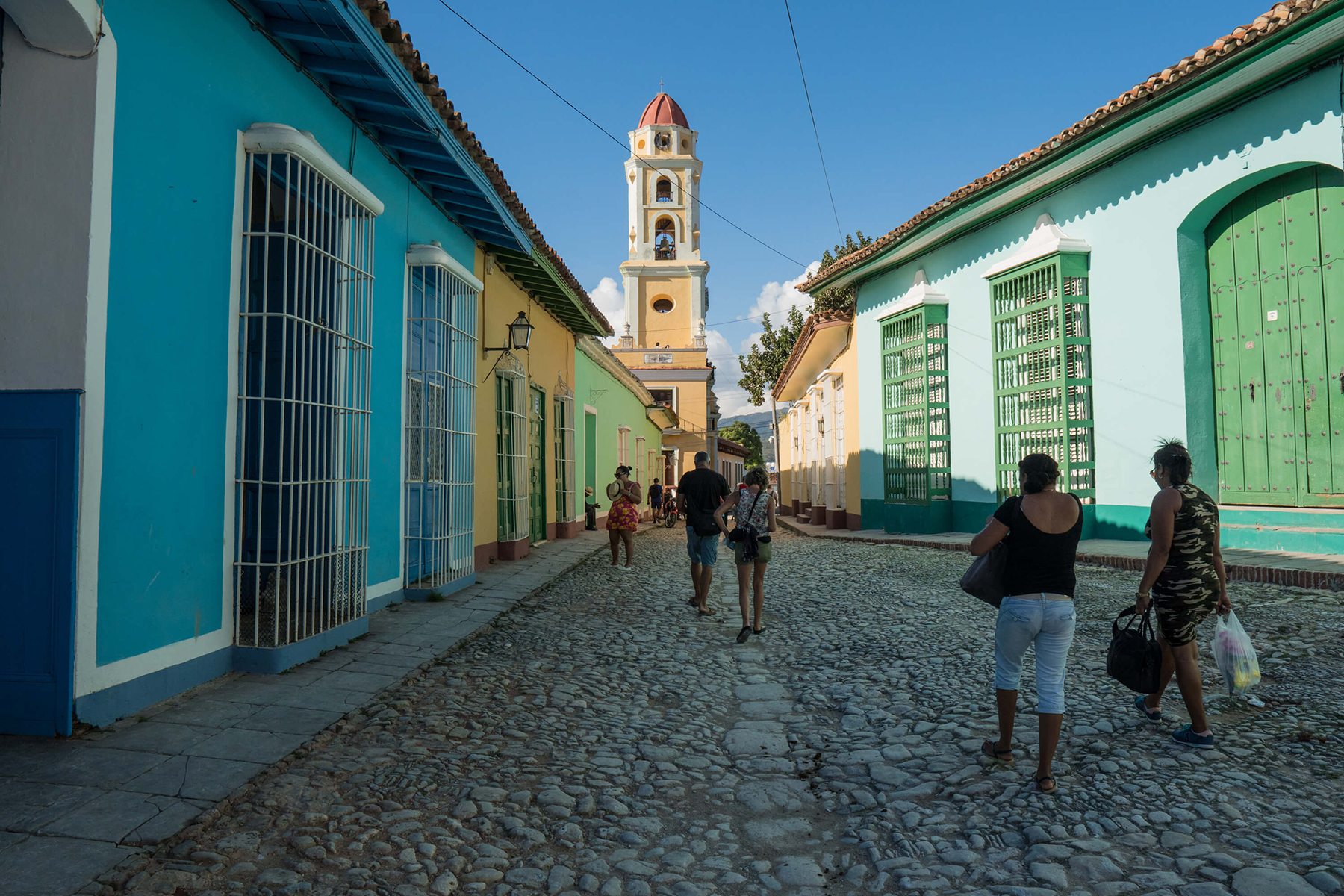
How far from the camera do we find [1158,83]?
7836mm

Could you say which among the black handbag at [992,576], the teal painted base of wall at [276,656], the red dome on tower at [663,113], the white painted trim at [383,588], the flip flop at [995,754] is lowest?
the flip flop at [995,754]

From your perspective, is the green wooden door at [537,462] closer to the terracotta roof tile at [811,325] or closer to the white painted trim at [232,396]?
the terracotta roof tile at [811,325]

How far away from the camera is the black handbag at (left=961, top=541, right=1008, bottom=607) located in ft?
11.1

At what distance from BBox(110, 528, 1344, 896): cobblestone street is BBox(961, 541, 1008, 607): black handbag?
697 millimetres

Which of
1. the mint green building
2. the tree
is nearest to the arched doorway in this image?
the mint green building

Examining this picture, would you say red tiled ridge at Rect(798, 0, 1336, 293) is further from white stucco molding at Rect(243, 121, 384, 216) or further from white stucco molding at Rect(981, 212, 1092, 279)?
white stucco molding at Rect(243, 121, 384, 216)

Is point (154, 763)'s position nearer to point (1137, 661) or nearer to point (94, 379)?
point (94, 379)

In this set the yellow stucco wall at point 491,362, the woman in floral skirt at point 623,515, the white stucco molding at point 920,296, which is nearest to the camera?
the yellow stucco wall at point 491,362

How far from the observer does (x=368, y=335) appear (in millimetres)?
5809

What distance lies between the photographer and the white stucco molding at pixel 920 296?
1272 centimetres

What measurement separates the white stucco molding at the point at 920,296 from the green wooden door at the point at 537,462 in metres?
6.00

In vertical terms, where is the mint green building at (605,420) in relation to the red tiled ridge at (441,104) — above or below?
below

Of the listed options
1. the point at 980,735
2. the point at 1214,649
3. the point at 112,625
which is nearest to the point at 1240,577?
the point at 1214,649

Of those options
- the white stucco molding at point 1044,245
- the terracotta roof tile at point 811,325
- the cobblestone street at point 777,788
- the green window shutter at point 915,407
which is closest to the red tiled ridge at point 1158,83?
the white stucco molding at point 1044,245
